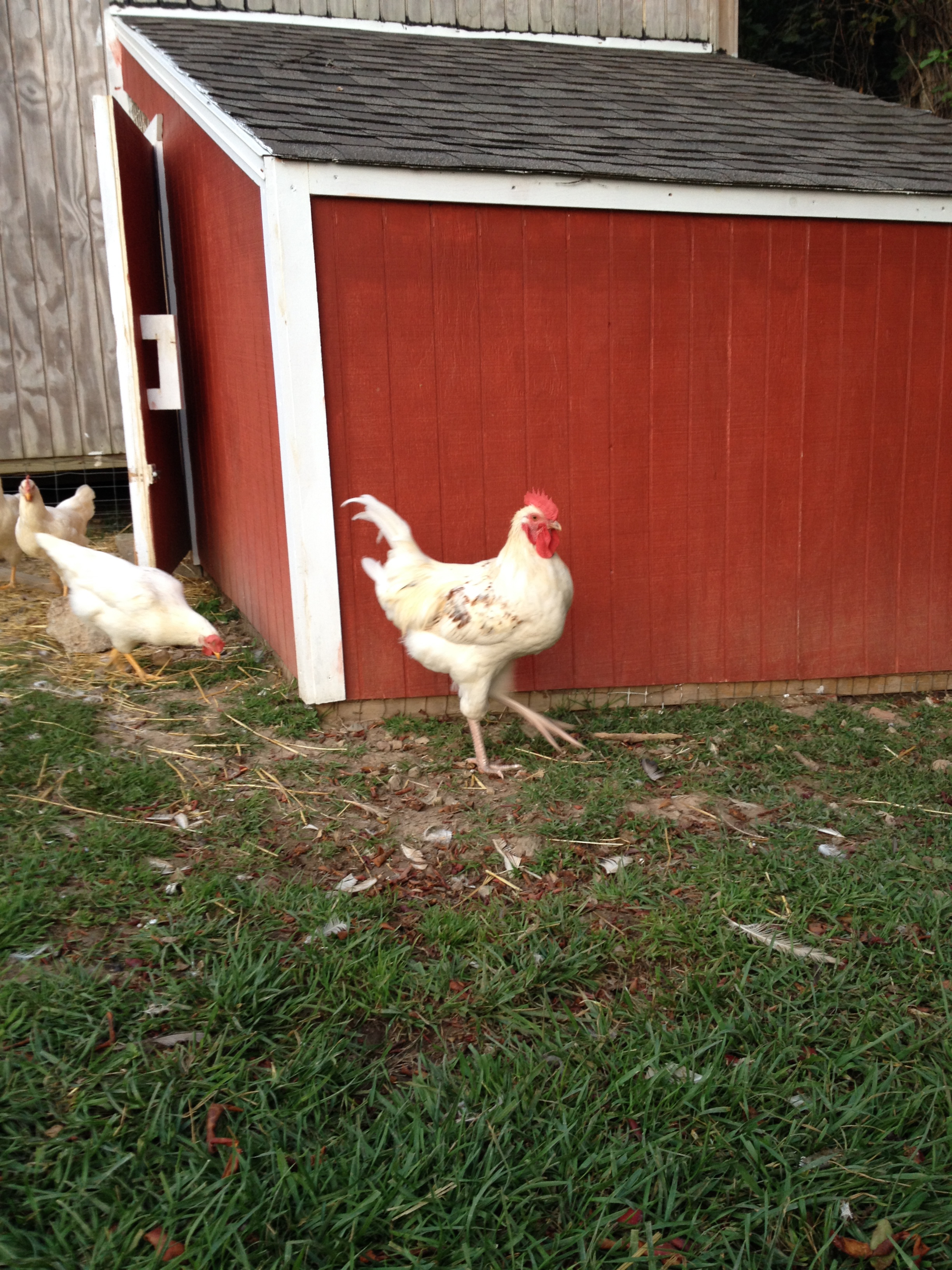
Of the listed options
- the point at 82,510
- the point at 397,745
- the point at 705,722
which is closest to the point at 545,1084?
the point at 397,745

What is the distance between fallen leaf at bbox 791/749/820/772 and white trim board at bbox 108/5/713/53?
17.4 ft

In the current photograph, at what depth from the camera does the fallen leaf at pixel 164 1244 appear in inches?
80.6

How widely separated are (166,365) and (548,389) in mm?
2624

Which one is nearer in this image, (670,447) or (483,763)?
(483,763)

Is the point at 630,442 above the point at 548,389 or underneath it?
underneath

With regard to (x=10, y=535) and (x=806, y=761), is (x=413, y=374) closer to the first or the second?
(x=806, y=761)

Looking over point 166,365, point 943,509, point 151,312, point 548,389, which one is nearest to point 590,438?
point 548,389

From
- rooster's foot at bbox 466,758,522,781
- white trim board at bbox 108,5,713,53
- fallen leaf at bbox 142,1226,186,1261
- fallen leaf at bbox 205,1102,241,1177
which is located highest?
white trim board at bbox 108,5,713,53

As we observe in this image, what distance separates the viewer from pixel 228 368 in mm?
6094

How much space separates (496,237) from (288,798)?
8.64ft

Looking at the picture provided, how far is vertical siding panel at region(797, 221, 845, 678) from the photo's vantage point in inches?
205

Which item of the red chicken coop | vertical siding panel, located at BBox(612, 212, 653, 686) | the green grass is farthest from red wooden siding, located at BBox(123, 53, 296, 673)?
the green grass

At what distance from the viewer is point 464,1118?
95.3 inches

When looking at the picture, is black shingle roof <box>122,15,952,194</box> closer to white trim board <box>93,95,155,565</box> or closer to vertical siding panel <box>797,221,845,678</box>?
vertical siding panel <box>797,221,845,678</box>
